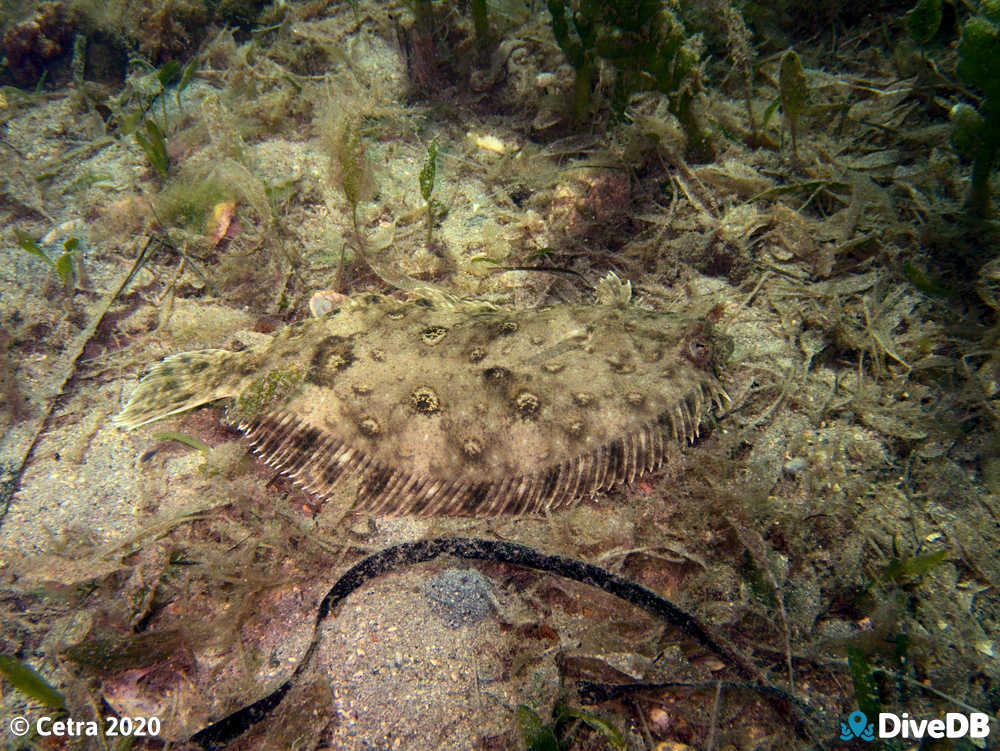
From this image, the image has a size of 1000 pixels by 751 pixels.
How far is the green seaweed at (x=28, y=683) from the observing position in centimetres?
207

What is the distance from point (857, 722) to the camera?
6.51ft

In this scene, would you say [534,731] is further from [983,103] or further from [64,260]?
[64,260]

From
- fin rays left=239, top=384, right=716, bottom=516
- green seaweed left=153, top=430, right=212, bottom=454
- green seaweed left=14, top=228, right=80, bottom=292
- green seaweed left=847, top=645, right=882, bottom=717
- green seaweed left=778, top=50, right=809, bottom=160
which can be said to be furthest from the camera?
green seaweed left=14, top=228, right=80, bottom=292

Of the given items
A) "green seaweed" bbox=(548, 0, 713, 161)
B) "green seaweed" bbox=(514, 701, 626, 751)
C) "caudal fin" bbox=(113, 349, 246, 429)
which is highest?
"green seaweed" bbox=(548, 0, 713, 161)

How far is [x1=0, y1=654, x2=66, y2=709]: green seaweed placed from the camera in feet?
6.79

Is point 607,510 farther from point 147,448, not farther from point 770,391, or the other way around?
point 147,448

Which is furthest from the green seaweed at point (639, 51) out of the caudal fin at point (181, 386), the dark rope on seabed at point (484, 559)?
the caudal fin at point (181, 386)

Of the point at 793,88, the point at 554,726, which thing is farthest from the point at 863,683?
the point at 793,88

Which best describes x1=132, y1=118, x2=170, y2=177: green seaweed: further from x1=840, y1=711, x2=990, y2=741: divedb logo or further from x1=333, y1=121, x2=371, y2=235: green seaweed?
x1=840, y1=711, x2=990, y2=741: divedb logo

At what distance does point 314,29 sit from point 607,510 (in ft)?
23.2

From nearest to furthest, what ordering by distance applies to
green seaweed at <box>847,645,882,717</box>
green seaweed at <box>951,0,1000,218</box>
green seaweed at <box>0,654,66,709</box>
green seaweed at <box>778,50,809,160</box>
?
green seaweed at <box>847,645,882,717</box> < green seaweed at <box>0,654,66,709</box> < green seaweed at <box>951,0,1000,218</box> < green seaweed at <box>778,50,809,160</box>

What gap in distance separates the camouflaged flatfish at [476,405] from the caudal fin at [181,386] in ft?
0.06

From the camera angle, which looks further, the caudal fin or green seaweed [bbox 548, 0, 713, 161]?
green seaweed [bbox 548, 0, 713, 161]
